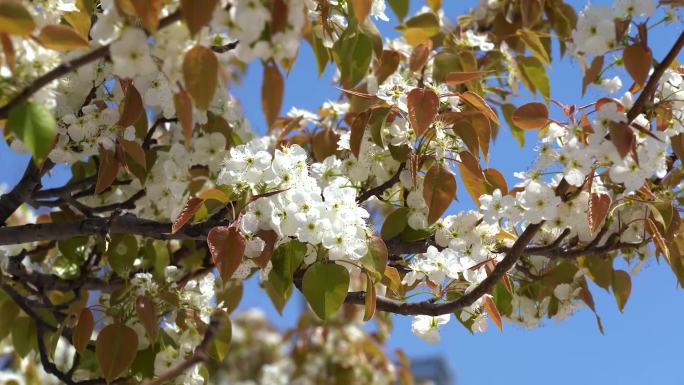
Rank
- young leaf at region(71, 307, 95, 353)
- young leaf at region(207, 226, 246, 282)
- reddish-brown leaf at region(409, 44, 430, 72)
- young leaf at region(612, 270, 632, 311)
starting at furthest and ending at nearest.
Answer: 1. reddish-brown leaf at region(409, 44, 430, 72)
2. young leaf at region(612, 270, 632, 311)
3. young leaf at region(71, 307, 95, 353)
4. young leaf at region(207, 226, 246, 282)

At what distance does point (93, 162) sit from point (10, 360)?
1878 mm

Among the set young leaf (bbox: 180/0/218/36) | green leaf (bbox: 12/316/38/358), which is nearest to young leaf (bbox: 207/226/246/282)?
young leaf (bbox: 180/0/218/36)

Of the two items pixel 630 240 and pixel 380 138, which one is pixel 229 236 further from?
pixel 630 240

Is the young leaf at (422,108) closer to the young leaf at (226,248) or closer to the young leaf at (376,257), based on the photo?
the young leaf at (376,257)

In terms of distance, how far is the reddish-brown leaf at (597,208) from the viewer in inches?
57.5

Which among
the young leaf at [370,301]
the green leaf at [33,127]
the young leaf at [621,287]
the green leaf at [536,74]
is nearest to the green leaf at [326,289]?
the young leaf at [370,301]

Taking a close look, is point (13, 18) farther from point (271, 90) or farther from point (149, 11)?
point (271, 90)

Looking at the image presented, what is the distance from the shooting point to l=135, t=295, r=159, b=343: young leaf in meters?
1.60

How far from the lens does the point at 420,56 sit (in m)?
1.97

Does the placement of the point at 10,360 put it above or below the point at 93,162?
below

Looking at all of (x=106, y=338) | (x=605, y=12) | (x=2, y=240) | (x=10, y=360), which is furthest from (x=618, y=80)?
(x=10, y=360)

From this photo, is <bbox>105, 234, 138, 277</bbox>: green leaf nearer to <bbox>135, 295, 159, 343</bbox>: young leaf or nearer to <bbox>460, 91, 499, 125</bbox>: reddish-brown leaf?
<bbox>135, 295, 159, 343</bbox>: young leaf

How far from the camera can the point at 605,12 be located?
145 centimetres

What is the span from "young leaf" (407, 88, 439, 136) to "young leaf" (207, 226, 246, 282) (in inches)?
14.3
